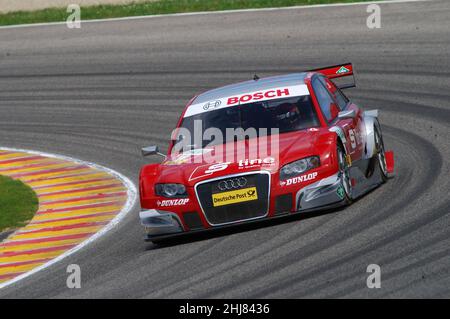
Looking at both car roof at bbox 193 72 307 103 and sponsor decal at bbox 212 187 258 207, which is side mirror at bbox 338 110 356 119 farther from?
sponsor decal at bbox 212 187 258 207

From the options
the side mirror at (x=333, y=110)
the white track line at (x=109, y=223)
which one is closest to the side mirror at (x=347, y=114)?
the side mirror at (x=333, y=110)

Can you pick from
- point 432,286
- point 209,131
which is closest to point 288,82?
point 209,131

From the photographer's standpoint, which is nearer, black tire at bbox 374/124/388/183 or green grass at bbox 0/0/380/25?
black tire at bbox 374/124/388/183

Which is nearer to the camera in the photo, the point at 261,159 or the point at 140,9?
the point at 261,159

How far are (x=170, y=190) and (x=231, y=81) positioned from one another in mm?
8938

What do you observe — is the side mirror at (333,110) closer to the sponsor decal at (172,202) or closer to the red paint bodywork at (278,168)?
the red paint bodywork at (278,168)

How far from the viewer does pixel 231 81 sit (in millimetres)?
18984

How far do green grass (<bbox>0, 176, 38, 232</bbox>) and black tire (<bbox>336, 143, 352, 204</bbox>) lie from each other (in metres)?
4.31

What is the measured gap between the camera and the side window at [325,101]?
11227 millimetres

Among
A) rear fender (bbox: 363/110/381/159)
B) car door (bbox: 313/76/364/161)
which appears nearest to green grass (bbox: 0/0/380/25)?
car door (bbox: 313/76/364/161)

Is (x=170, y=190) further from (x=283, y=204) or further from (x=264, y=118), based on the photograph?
(x=264, y=118)

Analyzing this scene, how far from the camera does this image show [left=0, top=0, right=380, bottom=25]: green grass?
23.7m

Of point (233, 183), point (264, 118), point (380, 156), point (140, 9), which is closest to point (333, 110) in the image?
point (380, 156)

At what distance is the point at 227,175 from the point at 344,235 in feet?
4.23
